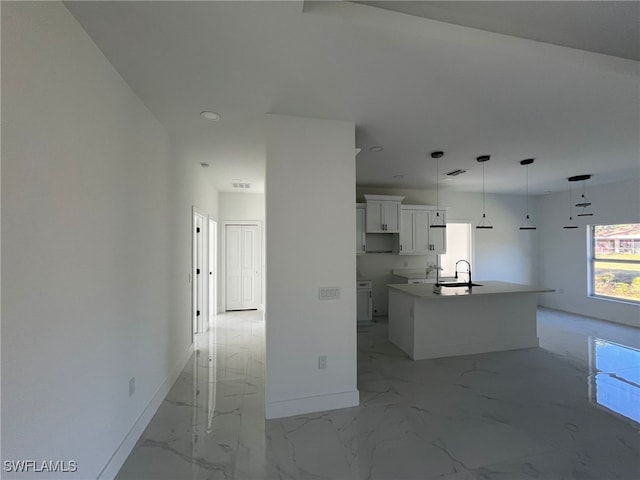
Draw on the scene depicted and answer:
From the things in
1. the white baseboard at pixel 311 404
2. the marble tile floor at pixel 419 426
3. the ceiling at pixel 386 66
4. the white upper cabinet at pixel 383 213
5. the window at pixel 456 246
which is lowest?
the marble tile floor at pixel 419 426

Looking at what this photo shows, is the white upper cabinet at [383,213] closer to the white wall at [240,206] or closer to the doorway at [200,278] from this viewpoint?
the white wall at [240,206]

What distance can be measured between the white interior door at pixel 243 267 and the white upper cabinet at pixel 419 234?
321 cm

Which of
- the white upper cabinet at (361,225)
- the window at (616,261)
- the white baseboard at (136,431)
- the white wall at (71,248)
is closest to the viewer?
the white wall at (71,248)

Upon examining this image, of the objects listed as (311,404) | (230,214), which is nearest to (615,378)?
(311,404)

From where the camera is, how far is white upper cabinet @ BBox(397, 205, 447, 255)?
18.9 ft

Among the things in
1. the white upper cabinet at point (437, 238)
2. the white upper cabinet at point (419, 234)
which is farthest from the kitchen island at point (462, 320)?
the white upper cabinet at point (437, 238)

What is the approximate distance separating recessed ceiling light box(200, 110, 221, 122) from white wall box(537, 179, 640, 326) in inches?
291

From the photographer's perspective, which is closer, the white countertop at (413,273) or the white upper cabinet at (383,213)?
the white upper cabinet at (383,213)

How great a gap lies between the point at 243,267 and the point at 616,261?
25.6 ft

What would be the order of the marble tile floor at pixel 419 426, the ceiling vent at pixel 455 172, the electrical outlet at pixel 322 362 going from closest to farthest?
1. the marble tile floor at pixel 419 426
2. the electrical outlet at pixel 322 362
3. the ceiling vent at pixel 455 172

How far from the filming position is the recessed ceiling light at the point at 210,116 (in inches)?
96.5

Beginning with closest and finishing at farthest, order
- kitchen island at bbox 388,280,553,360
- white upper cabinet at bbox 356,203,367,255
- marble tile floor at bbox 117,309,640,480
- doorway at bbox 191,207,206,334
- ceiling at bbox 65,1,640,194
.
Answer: ceiling at bbox 65,1,640,194
marble tile floor at bbox 117,309,640,480
kitchen island at bbox 388,280,553,360
doorway at bbox 191,207,206,334
white upper cabinet at bbox 356,203,367,255

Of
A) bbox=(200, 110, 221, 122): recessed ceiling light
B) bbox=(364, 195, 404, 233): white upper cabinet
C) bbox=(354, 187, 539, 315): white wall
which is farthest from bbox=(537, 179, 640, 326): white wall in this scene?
bbox=(200, 110, 221, 122): recessed ceiling light

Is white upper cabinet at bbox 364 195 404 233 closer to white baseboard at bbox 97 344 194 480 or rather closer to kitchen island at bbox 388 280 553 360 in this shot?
kitchen island at bbox 388 280 553 360
